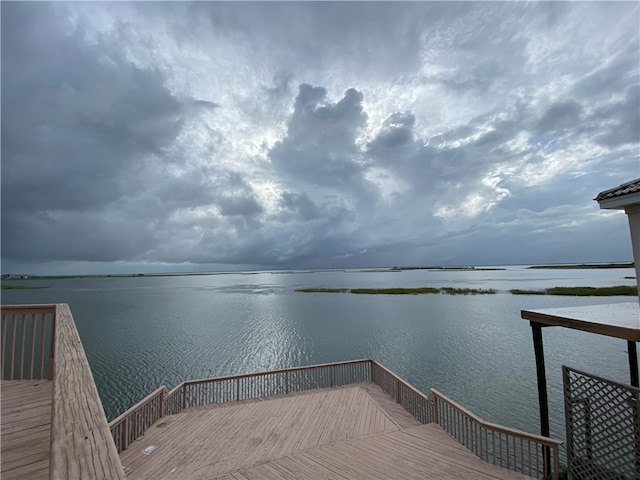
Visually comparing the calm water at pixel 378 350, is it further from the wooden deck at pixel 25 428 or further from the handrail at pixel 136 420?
the wooden deck at pixel 25 428

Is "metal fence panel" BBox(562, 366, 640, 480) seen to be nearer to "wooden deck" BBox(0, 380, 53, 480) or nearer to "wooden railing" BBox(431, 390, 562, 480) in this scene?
"wooden railing" BBox(431, 390, 562, 480)

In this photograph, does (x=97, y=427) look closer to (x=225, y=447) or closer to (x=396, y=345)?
(x=225, y=447)

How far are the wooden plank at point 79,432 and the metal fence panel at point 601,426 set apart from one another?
18.5 ft

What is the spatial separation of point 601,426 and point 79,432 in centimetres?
614

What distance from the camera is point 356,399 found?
797 cm

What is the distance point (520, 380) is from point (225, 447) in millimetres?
12269

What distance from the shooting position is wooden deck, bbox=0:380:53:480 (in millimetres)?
2125

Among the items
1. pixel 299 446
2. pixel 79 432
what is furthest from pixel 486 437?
pixel 79 432

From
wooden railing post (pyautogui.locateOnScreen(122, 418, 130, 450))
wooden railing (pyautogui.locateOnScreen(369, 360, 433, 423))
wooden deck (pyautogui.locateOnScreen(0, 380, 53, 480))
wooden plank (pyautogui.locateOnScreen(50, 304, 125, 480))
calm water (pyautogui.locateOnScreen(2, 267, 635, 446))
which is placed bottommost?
calm water (pyautogui.locateOnScreen(2, 267, 635, 446))

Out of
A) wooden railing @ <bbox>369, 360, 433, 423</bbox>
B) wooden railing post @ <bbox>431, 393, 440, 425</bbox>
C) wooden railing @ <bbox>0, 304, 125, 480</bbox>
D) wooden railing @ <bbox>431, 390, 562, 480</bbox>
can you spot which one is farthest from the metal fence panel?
wooden railing @ <bbox>0, 304, 125, 480</bbox>

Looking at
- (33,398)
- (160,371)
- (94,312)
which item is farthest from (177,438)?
(94,312)

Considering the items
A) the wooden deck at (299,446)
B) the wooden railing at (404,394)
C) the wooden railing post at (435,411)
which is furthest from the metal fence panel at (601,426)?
the wooden railing at (404,394)

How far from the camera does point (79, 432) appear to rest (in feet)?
4.08

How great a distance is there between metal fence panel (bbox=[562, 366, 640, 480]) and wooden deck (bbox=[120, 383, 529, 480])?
1.11 meters
